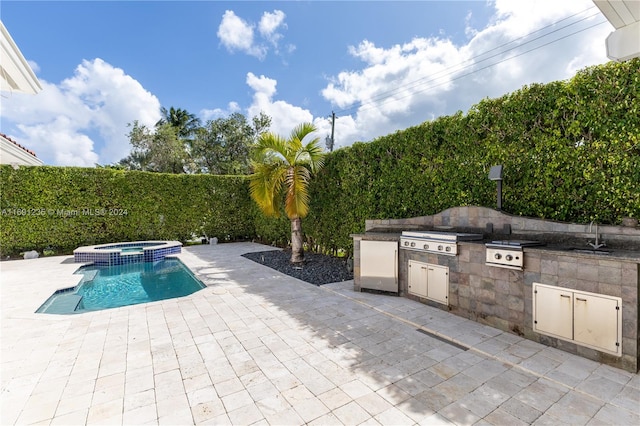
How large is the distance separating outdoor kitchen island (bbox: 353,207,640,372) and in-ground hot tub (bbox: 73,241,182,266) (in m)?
8.51

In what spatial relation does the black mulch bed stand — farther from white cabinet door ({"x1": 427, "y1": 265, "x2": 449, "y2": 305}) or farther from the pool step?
the pool step

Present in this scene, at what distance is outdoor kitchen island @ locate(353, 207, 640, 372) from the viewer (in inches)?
118

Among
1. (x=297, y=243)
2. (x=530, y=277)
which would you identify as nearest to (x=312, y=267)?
(x=297, y=243)

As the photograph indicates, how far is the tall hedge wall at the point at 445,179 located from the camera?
12.2 ft

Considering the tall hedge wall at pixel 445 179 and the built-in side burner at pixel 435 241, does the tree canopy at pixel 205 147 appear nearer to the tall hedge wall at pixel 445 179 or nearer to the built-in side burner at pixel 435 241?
the tall hedge wall at pixel 445 179

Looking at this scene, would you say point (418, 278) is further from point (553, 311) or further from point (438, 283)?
point (553, 311)

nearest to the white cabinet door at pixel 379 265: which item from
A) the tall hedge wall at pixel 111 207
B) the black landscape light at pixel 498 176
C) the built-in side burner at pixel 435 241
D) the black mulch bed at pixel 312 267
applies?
the built-in side burner at pixel 435 241

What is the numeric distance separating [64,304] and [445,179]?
7.92 metres

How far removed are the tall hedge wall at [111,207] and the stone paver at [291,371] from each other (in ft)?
24.1

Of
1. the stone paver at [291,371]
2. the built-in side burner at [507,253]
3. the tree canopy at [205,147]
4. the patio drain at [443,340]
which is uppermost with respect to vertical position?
the tree canopy at [205,147]

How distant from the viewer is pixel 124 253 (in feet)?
32.4

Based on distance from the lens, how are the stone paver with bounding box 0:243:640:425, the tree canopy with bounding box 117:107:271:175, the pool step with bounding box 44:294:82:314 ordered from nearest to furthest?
the stone paver with bounding box 0:243:640:425 → the pool step with bounding box 44:294:82:314 → the tree canopy with bounding box 117:107:271:175

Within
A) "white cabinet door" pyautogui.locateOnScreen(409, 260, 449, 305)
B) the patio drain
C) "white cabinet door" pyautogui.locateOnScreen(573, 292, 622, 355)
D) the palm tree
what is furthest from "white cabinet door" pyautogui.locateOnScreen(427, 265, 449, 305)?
the palm tree

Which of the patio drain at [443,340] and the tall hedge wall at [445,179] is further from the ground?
the tall hedge wall at [445,179]
